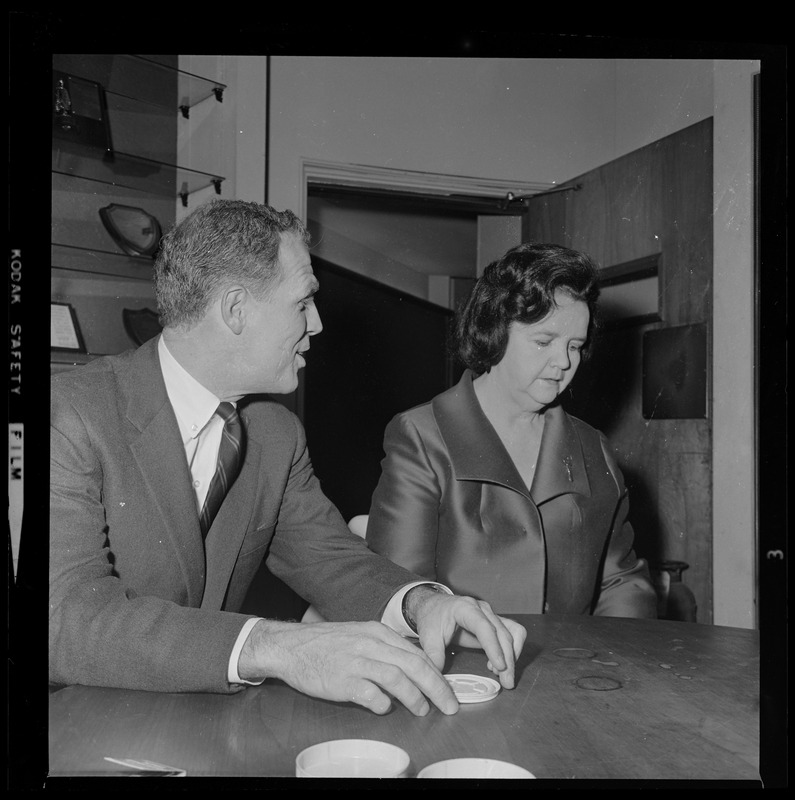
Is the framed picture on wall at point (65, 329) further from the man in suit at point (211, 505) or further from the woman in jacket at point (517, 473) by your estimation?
the woman in jacket at point (517, 473)

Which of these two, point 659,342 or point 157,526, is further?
point 659,342

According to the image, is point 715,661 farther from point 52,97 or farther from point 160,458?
point 52,97

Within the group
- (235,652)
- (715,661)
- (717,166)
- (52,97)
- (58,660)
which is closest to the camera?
(235,652)

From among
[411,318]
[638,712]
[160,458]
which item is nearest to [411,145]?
[411,318]

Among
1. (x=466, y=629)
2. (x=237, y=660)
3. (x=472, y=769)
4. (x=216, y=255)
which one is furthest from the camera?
(x=216, y=255)

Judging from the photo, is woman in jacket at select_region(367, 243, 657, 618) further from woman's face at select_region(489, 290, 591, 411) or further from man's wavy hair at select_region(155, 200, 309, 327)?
man's wavy hair at select_region(155, 200, 309, 327)

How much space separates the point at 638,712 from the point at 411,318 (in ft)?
2.82

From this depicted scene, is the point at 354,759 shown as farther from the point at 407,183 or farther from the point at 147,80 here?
the point at 147,80

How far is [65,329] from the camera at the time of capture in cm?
161

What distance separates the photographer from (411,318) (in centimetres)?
165

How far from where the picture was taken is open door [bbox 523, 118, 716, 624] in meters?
1.70

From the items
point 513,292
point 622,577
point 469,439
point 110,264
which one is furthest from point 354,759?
point 110,264

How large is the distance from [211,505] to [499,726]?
729 millimetres

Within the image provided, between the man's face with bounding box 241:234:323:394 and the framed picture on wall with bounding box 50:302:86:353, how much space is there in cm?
35
